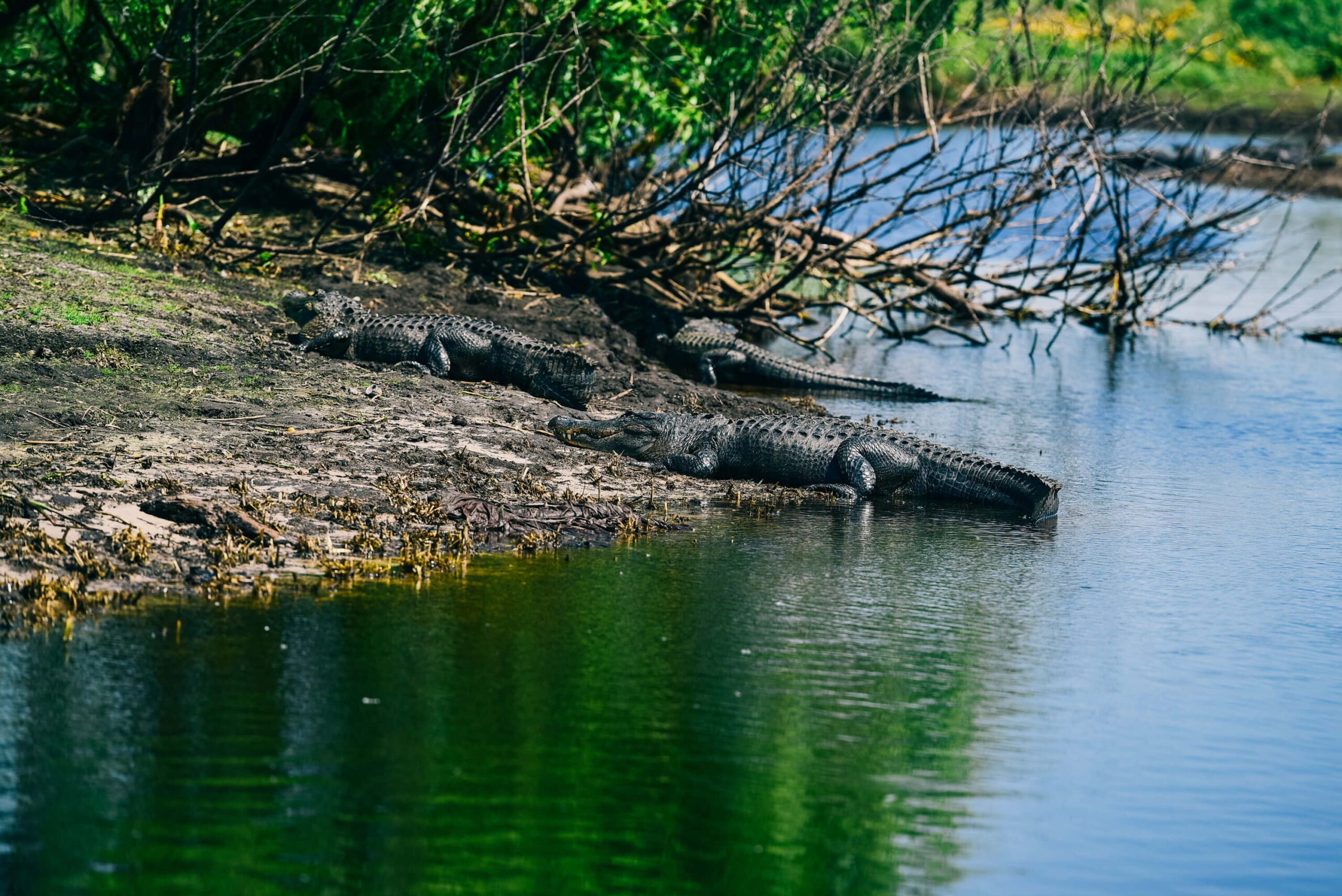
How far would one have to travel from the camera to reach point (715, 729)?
4512 mm

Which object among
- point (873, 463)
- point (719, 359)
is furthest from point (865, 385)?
point (873, 463)

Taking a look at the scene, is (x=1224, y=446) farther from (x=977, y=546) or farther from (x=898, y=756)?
(x=898, y=756)

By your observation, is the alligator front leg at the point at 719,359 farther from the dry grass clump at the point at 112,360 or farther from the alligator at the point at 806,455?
the dry grass clump at the point at 112,360

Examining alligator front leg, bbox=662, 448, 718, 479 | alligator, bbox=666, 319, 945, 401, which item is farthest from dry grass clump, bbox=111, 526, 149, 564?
alligator, bbox=666, 319, 945, 401

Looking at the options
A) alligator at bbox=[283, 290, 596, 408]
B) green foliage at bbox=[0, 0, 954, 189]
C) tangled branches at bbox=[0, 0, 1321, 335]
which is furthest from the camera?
green foliage at bbox=[0, 0, 954, 189]

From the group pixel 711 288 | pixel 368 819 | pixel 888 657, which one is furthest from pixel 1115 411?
pixel 368 819

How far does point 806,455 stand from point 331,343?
353cm

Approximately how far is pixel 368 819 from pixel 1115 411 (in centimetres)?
921

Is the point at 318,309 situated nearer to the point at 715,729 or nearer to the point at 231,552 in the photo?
the point at 231,552

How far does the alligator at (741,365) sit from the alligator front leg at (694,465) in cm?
357

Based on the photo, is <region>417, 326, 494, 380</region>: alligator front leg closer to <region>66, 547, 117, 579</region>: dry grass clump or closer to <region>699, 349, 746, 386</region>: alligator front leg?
<region>699, 349, 746, 386</region>: alligator front leg

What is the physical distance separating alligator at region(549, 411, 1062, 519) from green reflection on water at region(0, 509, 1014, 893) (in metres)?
2.24

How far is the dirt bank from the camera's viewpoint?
5.68 metres

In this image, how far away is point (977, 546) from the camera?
7.24 m
